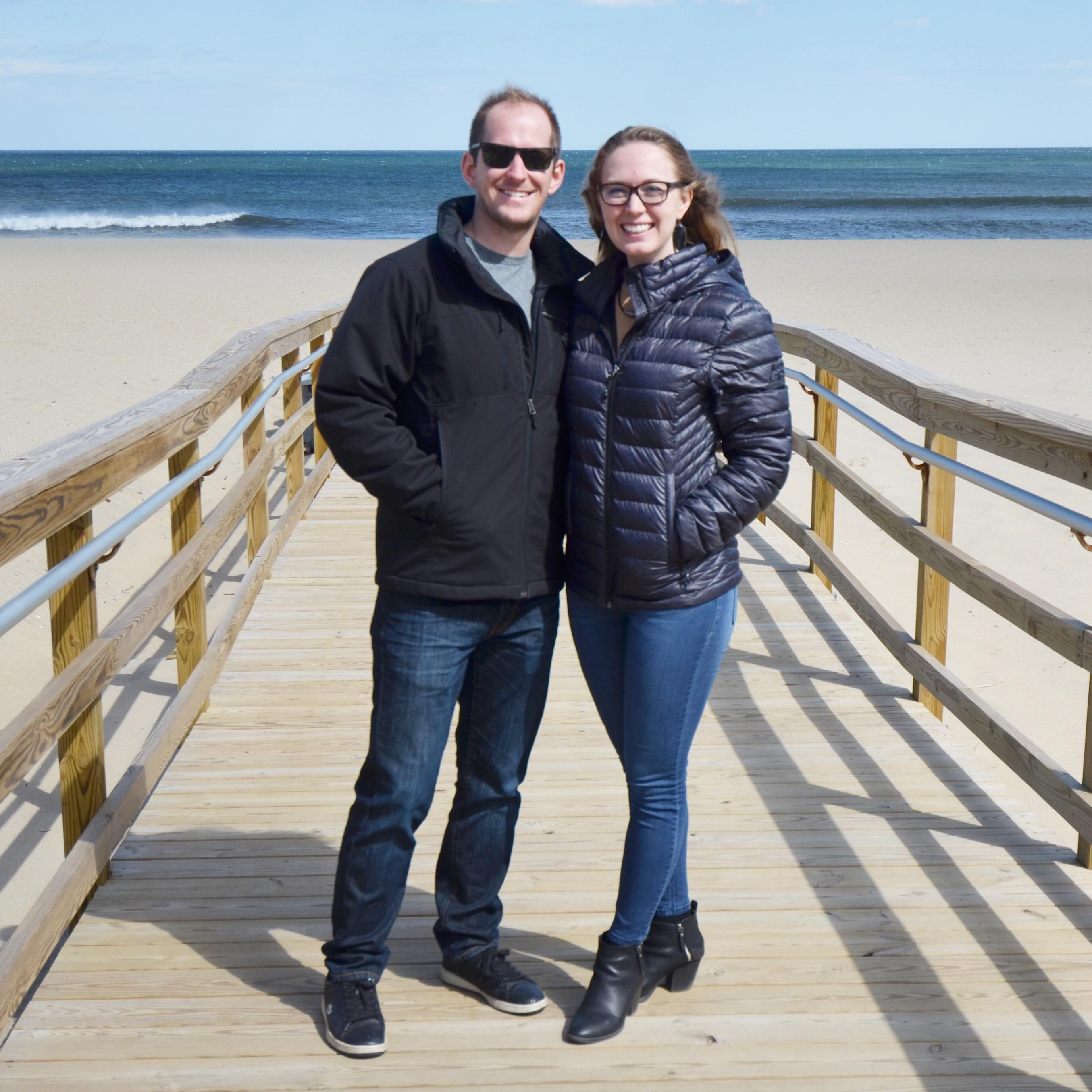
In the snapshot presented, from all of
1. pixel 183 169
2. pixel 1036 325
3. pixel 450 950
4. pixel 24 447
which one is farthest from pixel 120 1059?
pixel 183 169

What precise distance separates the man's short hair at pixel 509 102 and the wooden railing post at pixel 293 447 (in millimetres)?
3645

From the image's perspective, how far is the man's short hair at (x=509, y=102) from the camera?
2156mm

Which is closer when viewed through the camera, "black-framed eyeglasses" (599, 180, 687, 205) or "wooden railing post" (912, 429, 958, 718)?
"black-framed eyeglasses" (599, 180, 687, 205)

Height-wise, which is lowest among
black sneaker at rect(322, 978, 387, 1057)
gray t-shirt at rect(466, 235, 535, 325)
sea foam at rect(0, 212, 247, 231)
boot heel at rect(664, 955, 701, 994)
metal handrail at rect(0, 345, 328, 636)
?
boot heel at rect(664, 955, 701, 994)

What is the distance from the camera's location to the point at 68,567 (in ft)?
7.60

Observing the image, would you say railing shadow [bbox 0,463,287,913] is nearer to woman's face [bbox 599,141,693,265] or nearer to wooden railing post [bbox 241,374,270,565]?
wooden railing post [bbox 241,374,270,565]

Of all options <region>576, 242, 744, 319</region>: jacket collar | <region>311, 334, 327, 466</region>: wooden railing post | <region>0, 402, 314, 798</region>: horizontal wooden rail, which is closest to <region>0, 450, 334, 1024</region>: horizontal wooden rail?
<region>0, 402, 314, 798</region>: horizontal wooden rail

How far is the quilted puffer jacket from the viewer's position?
2109mm

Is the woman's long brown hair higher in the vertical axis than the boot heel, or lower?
higher

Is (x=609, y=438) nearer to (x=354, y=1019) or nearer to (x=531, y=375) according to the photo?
(x=531, y=375)

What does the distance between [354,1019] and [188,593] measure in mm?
1736

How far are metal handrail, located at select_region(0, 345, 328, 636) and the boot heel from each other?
1302mm

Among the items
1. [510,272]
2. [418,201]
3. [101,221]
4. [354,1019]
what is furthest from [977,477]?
[418,201]

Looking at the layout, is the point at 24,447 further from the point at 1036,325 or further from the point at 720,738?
the point at 1036,325
